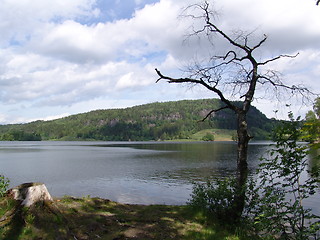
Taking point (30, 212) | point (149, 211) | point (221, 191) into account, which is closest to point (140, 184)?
point (149, 211)

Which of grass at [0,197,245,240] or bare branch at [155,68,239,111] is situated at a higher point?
bare branch at [155,68,239,111]

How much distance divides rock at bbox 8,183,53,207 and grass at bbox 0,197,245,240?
0.23 metres

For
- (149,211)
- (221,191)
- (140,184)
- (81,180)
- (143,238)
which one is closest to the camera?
(143,238)

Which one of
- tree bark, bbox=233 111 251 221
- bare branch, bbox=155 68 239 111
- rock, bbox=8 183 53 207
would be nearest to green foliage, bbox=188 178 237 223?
tree bark, bbox=233 111 251 221

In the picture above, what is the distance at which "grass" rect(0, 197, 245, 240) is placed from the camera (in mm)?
8242

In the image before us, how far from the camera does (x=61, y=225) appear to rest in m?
8.73

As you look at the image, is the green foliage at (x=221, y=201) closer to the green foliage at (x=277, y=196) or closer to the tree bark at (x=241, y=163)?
the green foliage at (x=277, y=196)

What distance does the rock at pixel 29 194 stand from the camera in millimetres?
8986

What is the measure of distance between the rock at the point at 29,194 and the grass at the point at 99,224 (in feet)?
0.76

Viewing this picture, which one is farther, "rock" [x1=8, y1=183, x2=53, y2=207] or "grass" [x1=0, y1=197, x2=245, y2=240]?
"rock" [x1=8, y1=183, x2=53, y2=207]

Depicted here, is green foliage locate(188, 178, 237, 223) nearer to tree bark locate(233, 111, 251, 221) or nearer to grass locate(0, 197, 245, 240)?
tree bark locate(233, 111, 251, 221)

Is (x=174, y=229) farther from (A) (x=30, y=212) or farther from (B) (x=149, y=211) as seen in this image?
(A) (x=30, y=212)

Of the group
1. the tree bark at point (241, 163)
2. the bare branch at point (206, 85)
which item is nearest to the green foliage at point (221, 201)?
the tree bark at point (241, 163)

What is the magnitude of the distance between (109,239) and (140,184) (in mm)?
27280
